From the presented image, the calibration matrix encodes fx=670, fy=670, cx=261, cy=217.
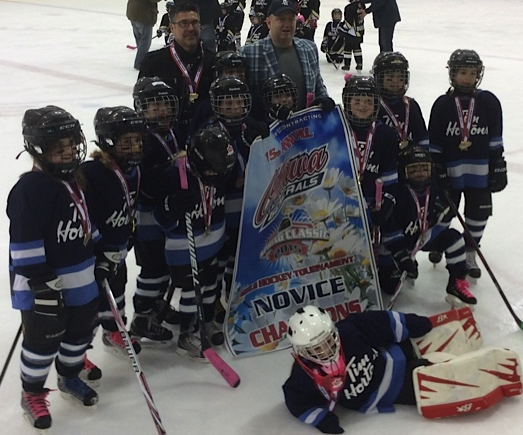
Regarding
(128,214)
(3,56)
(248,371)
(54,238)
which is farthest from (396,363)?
(3,56)

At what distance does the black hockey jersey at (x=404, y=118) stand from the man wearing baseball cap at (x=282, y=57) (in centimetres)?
27

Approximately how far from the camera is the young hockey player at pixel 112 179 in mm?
2047

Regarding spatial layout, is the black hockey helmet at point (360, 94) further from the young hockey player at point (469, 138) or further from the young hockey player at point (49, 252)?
the young hockey player at point (49, 252)

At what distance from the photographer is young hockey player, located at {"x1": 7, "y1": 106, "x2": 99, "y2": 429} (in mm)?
1804

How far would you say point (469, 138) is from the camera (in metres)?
2.79

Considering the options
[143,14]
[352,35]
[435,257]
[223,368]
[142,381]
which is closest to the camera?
[142,381]

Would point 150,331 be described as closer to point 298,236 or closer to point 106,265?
point 106,265

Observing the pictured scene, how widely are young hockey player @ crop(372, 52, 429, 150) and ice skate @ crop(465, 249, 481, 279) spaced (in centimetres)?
57

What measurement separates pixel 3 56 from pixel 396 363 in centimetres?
814

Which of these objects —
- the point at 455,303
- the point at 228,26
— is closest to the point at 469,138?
the point at 455,303

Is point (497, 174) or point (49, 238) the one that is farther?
point (497, 174)

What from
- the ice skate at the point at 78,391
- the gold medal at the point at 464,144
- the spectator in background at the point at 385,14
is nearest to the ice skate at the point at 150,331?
the ice skate at the point at 78,391

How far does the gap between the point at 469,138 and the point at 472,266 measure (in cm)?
59

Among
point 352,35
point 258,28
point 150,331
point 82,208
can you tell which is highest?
point 258,28
